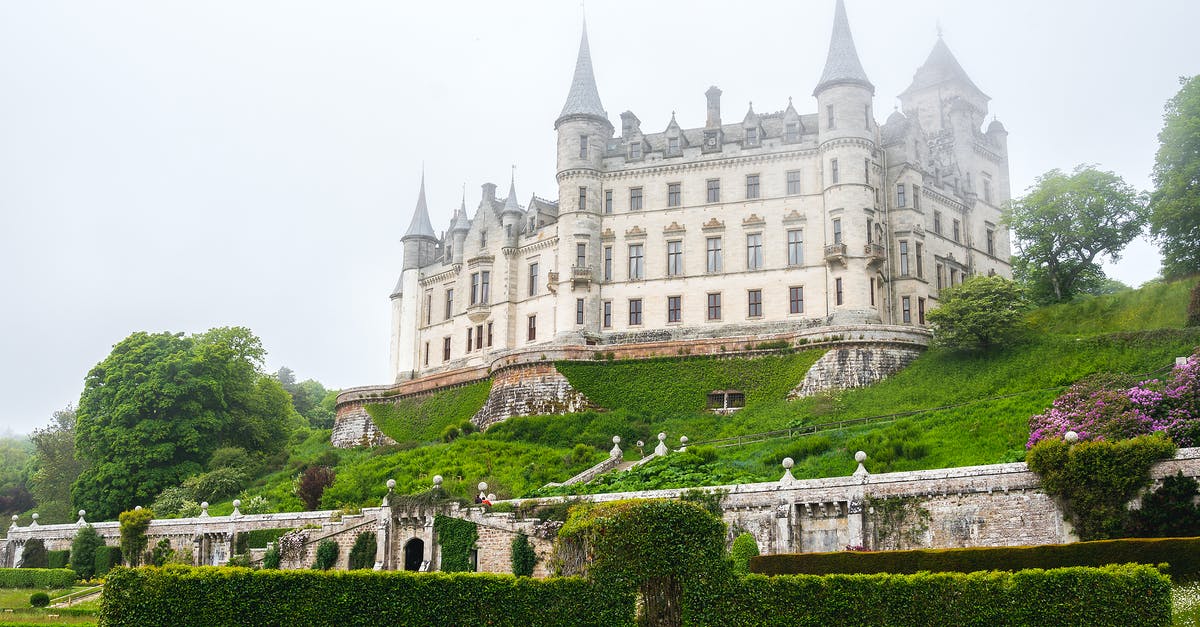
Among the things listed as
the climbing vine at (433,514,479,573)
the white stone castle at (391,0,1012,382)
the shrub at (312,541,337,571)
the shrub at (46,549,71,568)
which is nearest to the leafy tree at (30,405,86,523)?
the shrub at (46,549,71,568)

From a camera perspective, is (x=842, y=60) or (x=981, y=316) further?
(x=842, y=60)

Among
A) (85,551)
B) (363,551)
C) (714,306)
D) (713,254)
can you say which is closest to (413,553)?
(363,551)

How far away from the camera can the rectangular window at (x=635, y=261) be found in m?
62.0

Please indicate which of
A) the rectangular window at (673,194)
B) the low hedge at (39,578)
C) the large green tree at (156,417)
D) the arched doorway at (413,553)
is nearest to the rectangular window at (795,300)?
the rectangular window at (673,194)

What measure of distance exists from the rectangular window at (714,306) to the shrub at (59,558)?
32.7 m

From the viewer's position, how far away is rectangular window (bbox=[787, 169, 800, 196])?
60000 millimetres

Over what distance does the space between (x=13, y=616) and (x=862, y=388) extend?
33.8 meters

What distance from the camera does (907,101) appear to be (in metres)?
73.3

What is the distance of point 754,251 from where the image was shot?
60062 mm

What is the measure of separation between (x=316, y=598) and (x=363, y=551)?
1272cm

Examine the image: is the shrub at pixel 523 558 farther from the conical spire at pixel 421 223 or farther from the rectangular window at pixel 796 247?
the conical spire at pixel 421 223

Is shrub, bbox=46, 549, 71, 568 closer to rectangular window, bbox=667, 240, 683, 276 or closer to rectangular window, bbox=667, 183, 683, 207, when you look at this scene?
rectangular window, bbox=667, 240, 683, 276

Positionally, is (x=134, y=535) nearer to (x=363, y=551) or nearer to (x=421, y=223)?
(x=363, y=551)

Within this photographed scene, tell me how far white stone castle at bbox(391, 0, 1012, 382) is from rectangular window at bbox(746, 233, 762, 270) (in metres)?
0.08
